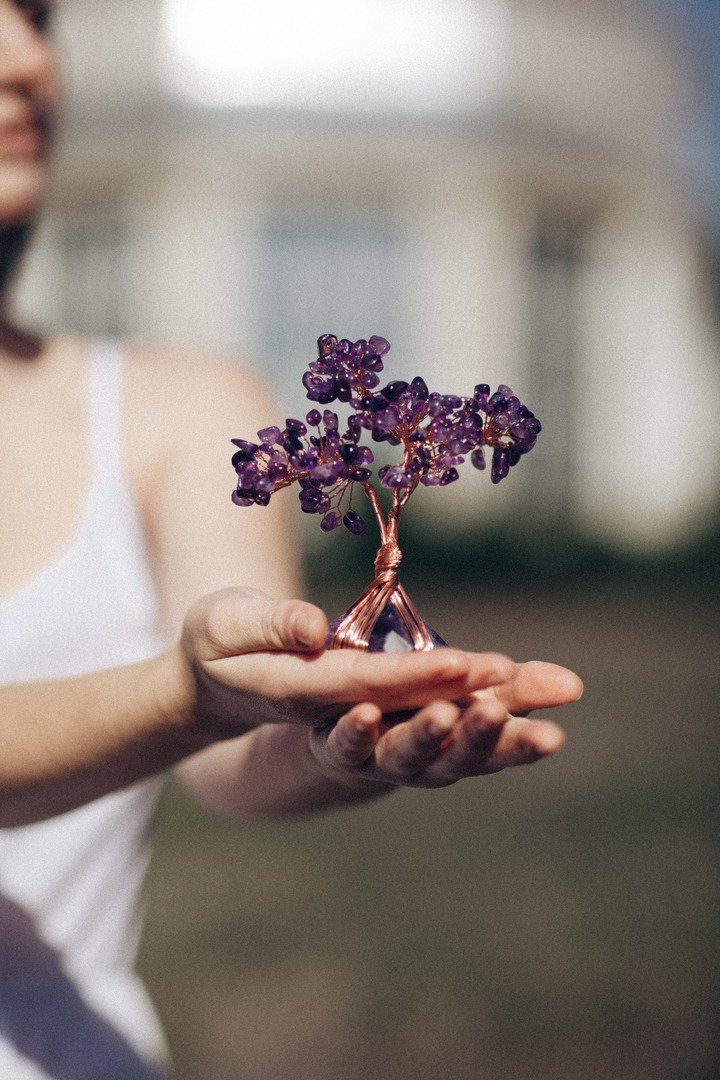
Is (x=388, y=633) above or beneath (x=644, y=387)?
beneath

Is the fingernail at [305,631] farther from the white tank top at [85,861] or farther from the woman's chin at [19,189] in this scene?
the woman's chin at [19,189]

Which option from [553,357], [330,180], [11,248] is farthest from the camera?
[553,357]

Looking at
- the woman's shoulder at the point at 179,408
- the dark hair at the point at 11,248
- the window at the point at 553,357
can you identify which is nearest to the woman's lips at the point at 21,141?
the dark hair at the point at 11,248

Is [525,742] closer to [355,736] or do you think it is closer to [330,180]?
[355,736]

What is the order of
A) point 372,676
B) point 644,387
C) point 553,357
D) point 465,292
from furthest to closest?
1. point 644,387
2. point 553,357
3. point 465,292
4. point 372,676

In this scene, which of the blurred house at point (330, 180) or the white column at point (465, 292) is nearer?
the blurred house at point (330, 180)

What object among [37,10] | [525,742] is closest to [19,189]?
[37,10]
